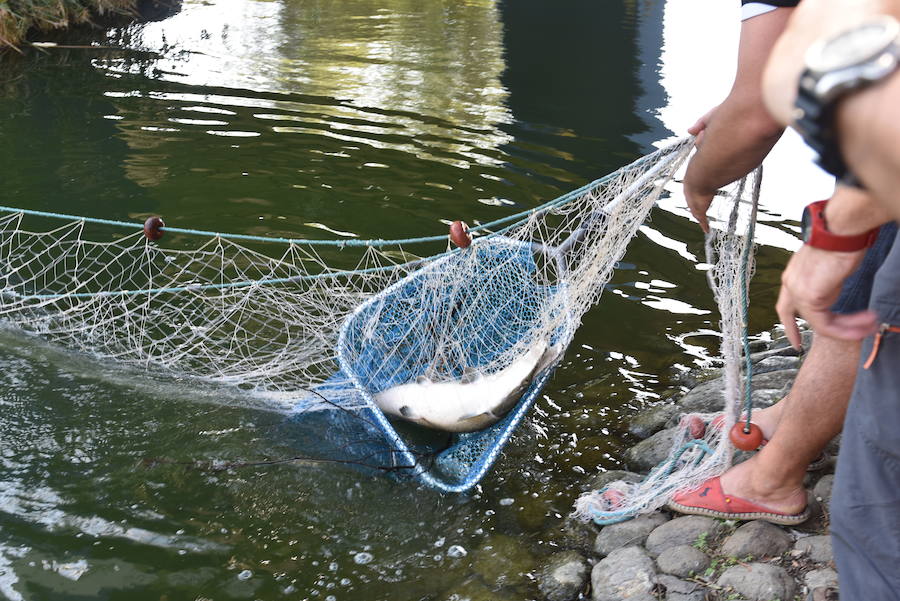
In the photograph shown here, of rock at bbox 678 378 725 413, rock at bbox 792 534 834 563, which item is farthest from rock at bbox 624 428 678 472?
rock at bbox 792 534 834 563

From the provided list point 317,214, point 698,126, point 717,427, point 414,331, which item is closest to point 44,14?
point 317,214

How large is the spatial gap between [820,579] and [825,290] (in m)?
1.61

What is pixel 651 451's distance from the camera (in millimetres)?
3975

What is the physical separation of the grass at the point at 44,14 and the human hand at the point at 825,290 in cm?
1229

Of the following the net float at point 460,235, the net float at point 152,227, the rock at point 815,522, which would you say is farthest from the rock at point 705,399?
the net float at point 152,227

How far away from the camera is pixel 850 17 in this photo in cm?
100

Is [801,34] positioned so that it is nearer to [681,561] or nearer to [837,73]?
[837,73]

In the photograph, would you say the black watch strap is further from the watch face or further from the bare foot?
the bare foot

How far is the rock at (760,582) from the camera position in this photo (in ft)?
8.82

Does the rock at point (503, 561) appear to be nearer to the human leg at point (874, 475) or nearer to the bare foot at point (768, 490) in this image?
the bare foot at point (768, 490)

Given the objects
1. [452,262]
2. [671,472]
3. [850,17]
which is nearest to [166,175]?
[452,262]

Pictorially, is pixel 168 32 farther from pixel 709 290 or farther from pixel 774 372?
pixel 774 372

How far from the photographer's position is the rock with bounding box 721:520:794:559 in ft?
9.49

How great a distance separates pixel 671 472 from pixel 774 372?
109 centimetres
